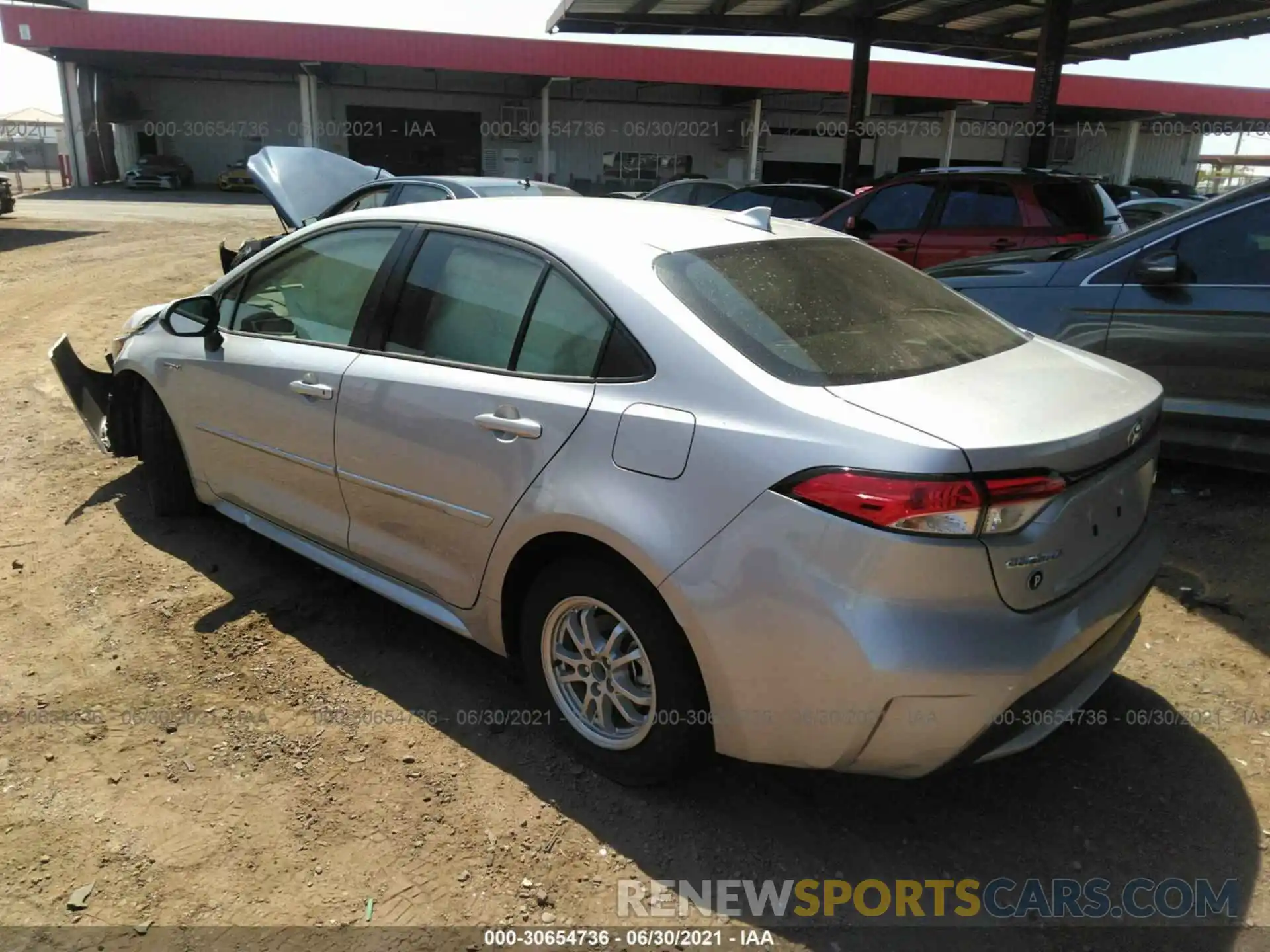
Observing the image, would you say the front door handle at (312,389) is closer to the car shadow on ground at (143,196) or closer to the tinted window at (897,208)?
the tinted window at (897,208)

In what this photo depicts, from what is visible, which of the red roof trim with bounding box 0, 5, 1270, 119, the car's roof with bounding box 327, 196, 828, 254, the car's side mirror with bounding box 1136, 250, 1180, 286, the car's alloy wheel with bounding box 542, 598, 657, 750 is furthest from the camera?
the red roof trim with bounding box 0, 5, 1270, 119

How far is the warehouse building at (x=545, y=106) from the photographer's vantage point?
3011 centimetres

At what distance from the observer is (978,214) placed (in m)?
7.74

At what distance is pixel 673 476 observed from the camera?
228 cm

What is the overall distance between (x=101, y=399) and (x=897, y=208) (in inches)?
266

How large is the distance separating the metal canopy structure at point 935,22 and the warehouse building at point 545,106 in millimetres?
15991

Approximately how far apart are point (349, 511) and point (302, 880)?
1.33 meters

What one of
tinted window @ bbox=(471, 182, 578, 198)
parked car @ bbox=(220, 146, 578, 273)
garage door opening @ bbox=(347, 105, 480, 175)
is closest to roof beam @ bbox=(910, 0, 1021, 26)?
parked car @ bbox=(220, 146, 578, 273)

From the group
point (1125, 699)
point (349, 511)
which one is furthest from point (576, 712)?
point (1125, 699)

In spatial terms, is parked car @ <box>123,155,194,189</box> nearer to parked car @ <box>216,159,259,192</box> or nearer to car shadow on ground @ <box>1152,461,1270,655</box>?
parked car @ <box>216,159,259,192</box>

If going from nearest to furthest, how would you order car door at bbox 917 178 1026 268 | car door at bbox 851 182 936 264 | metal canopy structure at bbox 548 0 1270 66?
car door at bbox 917 178 1026 268 < car door at bbox 851 182 936 264 < metal canopy structure at bbox 548 0 1270 66

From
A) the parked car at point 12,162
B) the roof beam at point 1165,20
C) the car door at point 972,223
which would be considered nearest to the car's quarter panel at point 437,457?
the car door at point 972,223

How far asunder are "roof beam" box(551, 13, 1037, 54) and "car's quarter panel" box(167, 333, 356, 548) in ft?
39.3

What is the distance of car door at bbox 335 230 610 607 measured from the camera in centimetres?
264
